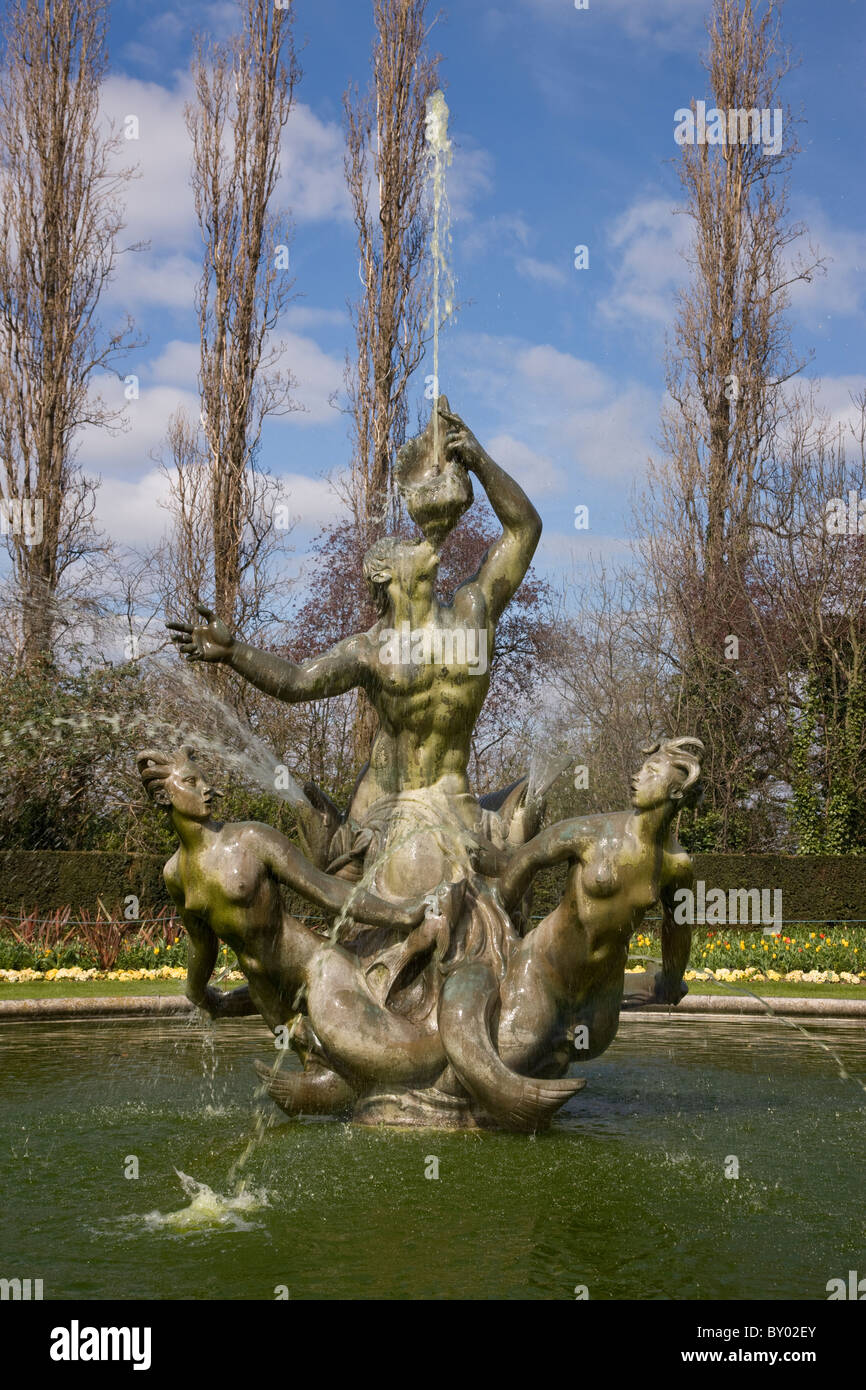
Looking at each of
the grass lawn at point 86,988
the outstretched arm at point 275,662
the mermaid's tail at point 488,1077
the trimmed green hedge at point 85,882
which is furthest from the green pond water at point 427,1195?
the trimmed green hedge at point 85,882

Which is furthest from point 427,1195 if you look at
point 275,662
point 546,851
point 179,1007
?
point 179,1007

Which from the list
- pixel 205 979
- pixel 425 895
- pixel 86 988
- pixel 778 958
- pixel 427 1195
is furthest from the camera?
pixel 778 958

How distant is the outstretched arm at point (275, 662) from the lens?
210 inches

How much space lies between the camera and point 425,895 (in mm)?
5125

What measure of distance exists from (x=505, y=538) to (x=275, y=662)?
1233 millimetres

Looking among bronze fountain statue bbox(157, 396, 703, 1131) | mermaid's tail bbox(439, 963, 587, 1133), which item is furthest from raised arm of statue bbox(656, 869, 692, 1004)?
mermaid's tail bbox(439, 963, 587, 1133)

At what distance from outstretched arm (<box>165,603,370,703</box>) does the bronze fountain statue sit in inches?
0.4

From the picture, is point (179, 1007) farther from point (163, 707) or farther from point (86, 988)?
point (163, 707)

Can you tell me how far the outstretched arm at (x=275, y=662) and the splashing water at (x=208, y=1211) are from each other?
213cm

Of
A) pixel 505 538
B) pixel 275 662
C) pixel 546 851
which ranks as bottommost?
pixel 546 851

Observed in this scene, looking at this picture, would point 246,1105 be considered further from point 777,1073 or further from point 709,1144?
point 777,1073

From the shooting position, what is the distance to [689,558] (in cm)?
2400

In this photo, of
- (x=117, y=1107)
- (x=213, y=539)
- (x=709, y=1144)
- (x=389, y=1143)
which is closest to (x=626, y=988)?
(x=709, y=1144)

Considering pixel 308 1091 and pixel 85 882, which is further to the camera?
pixel 85 882
